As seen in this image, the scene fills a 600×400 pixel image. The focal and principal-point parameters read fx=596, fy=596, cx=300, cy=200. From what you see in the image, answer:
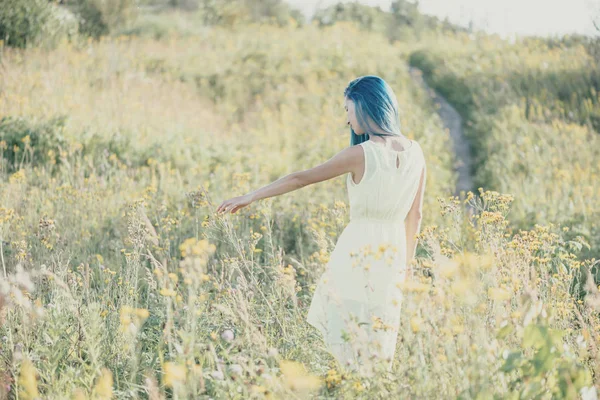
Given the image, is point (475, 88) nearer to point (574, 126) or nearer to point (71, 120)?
point (574, 126)

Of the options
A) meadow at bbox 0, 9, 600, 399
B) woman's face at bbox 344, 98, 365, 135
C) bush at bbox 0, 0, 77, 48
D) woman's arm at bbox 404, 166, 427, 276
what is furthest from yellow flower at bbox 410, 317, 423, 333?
bush at bbox 0, 0, 77, 48

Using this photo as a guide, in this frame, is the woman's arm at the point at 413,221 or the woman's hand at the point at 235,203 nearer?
the woman's hand at the point at 235,203

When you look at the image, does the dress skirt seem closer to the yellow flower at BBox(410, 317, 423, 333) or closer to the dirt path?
the yellow flower at BBox(410, 317, 423, 333)

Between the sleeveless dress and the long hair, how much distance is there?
0.35ft

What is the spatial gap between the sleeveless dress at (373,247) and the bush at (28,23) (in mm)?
9298

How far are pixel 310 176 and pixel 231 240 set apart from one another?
563 mm

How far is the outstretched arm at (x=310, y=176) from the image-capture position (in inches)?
117

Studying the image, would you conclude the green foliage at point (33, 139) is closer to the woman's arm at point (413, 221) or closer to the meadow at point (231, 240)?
the meadow at point (231, 240)

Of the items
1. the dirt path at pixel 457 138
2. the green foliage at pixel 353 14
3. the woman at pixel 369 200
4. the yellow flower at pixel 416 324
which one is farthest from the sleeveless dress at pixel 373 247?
the green foliage at pixel 353 14

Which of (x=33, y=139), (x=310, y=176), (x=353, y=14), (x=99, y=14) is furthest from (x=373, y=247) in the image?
(x=353, y=14)

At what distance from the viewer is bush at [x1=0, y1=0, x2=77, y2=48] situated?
34.5 feet

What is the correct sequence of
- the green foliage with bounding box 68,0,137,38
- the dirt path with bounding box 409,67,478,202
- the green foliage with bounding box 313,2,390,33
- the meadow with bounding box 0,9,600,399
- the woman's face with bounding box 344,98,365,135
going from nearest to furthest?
the meadow with bounding box 0,9,600,399
the woman's face with bounding box 344,98,365,135
the dirt path with bounding box 409,67,478,202
the green foliage with bounding box 68,0,137,38
the green foliage with bounding box 313,2,390,33

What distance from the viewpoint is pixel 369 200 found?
3.00 metres

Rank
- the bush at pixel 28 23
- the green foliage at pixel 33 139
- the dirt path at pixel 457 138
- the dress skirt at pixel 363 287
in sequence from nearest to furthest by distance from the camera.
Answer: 1. the dress skirt at pixel 363 287
2. the green foliage at pixel 33 139
3. the dirt path at pixel 457 138
4. the bush at pixel 28 23
